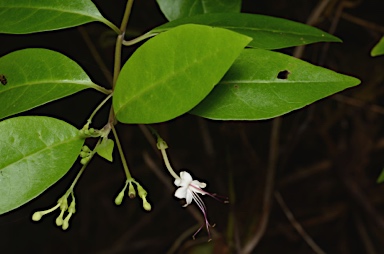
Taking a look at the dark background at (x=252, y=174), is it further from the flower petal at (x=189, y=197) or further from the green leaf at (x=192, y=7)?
the flower petal at (x=189, y=197)

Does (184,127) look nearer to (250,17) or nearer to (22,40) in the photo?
(22,40)

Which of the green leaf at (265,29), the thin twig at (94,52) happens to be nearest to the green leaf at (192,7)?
the green leaf at (265,29)

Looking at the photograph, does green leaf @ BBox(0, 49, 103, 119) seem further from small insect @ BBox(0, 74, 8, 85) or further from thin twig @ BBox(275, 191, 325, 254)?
thin twig @ BBox(275, 191, 325, 254)

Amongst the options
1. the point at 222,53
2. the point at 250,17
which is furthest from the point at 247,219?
the point at 222,53

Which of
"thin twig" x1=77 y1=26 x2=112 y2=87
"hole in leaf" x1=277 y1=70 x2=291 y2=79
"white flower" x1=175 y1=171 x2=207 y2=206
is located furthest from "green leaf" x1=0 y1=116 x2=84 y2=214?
"thin twig" x1=77 y1=26 x2=112 y2=87

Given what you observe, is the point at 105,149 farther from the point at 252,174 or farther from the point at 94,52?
the point at 252,174
